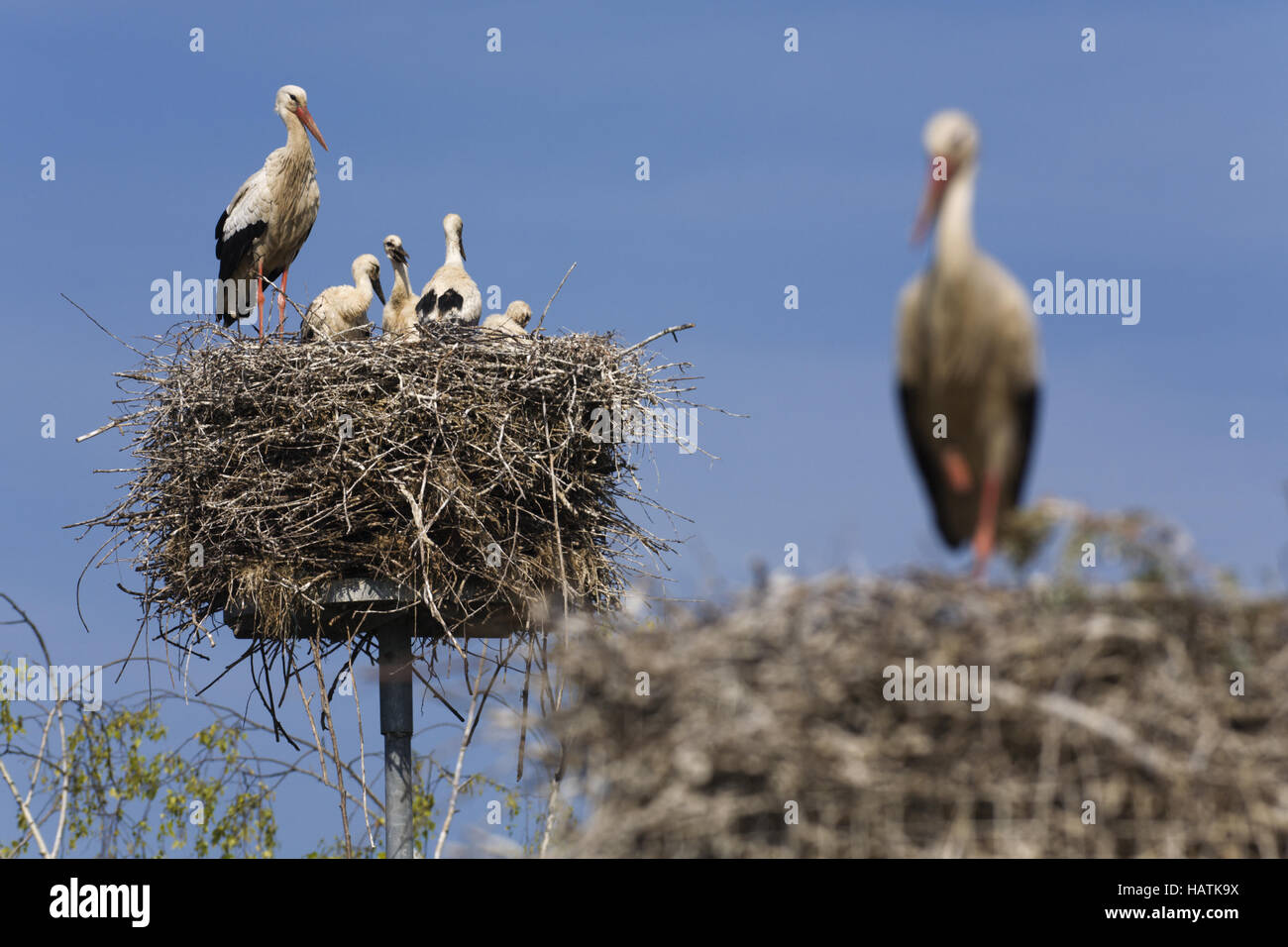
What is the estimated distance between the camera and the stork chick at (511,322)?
10266 millimetres

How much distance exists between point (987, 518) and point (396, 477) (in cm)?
482

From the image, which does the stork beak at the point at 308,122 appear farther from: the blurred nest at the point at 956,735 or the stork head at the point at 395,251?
the blurred nest at the point at 956,735

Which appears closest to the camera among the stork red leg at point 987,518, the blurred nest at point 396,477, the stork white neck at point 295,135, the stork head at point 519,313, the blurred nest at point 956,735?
the blurred nest at point 956,735

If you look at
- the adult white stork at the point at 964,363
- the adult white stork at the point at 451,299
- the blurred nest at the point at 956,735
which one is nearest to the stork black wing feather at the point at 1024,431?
the adult white stork at the point at 964,363

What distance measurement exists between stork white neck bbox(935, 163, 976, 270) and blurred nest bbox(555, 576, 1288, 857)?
1250 millimetres

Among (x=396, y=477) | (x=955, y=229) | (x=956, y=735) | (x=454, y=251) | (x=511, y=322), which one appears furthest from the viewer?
(x=454, y=251)

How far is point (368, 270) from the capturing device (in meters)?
12.8

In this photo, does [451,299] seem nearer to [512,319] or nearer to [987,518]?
[512,319]

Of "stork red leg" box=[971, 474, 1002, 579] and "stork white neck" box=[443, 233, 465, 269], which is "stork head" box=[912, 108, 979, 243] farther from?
"stork white neck" box=[443, 233, 465, 269]

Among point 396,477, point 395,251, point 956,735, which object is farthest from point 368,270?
point 956,735

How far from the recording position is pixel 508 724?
4.93 m
